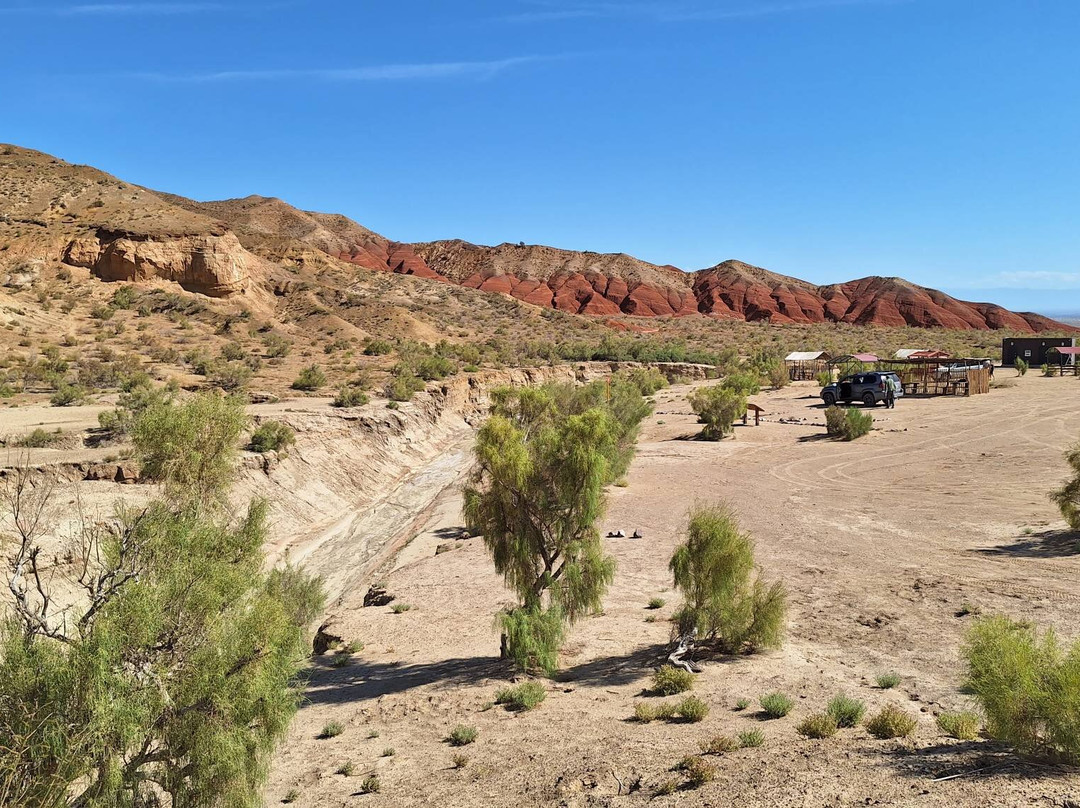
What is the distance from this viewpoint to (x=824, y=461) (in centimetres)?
2927

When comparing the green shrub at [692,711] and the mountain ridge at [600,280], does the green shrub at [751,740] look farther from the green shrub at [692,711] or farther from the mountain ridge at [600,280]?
the mountain ridge at [600,280]

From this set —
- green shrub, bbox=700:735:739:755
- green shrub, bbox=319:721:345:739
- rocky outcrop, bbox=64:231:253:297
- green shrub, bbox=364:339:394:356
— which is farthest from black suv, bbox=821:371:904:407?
rocky outcrop, bbox=64:231:253:297

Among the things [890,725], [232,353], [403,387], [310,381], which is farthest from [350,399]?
[890,725]

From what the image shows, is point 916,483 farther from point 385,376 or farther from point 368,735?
point 385,376

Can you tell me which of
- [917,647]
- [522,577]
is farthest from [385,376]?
[917,647]

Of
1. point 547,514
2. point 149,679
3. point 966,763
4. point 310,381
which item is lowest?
point 966,763

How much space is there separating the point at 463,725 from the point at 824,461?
73.8 feet

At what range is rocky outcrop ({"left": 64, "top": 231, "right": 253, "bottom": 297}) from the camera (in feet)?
170

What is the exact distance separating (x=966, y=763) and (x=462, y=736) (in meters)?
6.04

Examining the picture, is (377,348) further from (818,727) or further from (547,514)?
(818,727)

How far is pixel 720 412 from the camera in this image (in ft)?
121

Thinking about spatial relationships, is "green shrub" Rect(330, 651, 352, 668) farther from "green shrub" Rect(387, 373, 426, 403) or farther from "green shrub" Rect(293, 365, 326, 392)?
"green shrub" Rect(293, 365, 326, 392)

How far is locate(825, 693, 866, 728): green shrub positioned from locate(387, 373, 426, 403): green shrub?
1222 inches

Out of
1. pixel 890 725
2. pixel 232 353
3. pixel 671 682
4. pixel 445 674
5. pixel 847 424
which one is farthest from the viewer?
pixel 232 353
